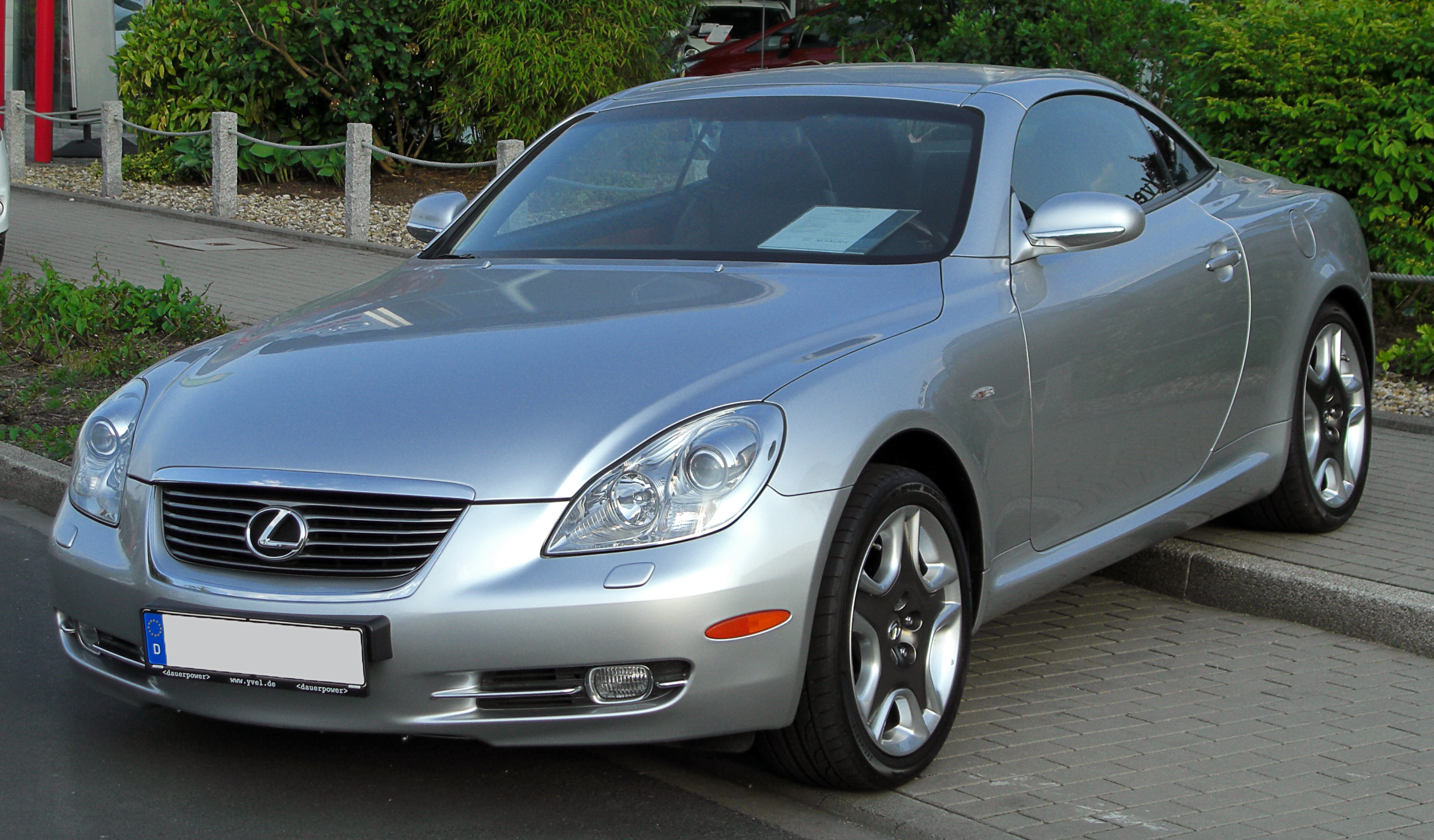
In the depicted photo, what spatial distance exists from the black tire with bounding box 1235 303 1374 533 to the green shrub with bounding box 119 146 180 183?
1360 cm

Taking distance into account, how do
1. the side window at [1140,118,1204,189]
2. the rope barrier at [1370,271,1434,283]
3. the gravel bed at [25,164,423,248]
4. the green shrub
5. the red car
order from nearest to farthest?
1. the side window at [1140,118,1204,189]
2. the rope barrier at [1370,271,1434,283]
3. the gravel bed at [25,164,423,248]
4. the green shrub
5. the red car

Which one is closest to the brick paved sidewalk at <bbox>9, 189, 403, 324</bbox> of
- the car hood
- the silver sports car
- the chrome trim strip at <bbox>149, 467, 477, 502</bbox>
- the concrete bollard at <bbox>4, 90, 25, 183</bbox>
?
the concrete bollard at <bbox>4, 90, 25, 183</bbox>

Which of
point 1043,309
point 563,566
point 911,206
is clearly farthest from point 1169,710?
point 563,566

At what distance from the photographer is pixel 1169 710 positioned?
405cm

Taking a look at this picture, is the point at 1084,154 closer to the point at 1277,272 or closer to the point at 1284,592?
the point at 1277,272

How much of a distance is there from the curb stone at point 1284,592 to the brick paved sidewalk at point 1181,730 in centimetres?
5

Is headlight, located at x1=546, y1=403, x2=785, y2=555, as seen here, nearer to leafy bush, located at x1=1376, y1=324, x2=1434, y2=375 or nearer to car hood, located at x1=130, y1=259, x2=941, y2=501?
car hood, located at x1=130, y1=259, x2=941, y2=501

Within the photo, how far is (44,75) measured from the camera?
1902 cm

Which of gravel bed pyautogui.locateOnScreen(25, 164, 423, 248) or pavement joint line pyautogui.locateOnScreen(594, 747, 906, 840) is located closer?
pavement joint line pyautogui.locateOnScreen(594, 747, 906, 840)

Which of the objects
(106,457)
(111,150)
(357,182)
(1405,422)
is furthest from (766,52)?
(106,457)

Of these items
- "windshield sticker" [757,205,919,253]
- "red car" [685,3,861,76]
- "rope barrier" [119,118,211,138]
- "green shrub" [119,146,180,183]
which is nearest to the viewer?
"windshield sticker" [757,205,919,253]

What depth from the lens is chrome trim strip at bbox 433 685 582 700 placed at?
305 cm

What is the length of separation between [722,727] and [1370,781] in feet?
Result: 5.12

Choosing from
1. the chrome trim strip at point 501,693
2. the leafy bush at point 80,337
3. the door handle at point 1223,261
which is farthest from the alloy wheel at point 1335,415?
the leafy bush at point 80,337
